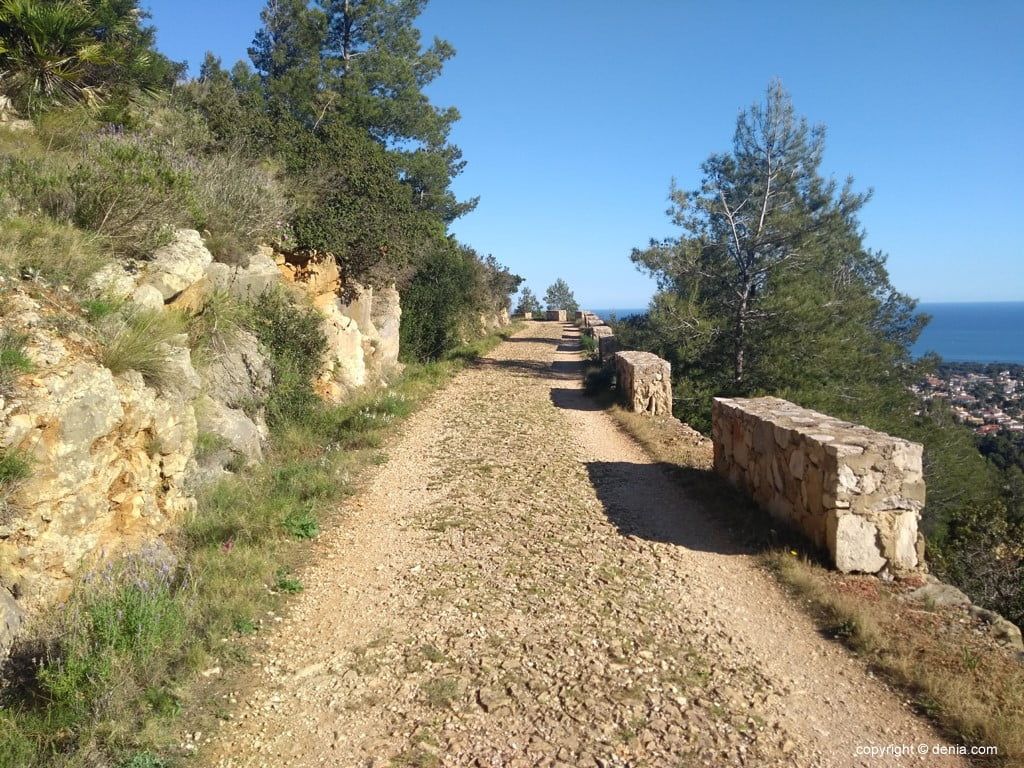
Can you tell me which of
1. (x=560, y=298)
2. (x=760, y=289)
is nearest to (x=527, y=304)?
(x=560, y=298)

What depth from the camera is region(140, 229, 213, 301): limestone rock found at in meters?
6.89

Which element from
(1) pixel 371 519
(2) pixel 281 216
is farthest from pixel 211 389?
(2) pixel 281 216

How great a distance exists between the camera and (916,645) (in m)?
4.25

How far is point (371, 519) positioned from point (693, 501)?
3.66 m

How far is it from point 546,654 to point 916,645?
245 centimetres

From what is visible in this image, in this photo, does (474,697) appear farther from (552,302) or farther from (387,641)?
(552,302)

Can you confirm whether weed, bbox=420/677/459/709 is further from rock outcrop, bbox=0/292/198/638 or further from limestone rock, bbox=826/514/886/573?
limestone rock, bbox=826/514/886/573

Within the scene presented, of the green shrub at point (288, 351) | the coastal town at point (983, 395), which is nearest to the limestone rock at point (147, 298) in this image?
the green shrub at point (288, 351)

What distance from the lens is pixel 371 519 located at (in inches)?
268

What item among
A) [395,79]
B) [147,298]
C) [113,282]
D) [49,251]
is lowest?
[147,298]

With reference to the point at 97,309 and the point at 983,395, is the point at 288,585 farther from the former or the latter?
the point at 983,395

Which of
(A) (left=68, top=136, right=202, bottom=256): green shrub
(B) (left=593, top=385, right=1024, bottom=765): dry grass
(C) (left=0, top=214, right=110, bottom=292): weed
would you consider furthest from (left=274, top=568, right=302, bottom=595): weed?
(A) (left=68, top=136, right=202, bottom=256): green shrub

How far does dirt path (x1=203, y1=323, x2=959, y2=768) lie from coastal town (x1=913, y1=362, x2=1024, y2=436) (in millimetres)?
20619

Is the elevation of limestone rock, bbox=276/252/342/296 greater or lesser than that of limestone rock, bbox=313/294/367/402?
greater
